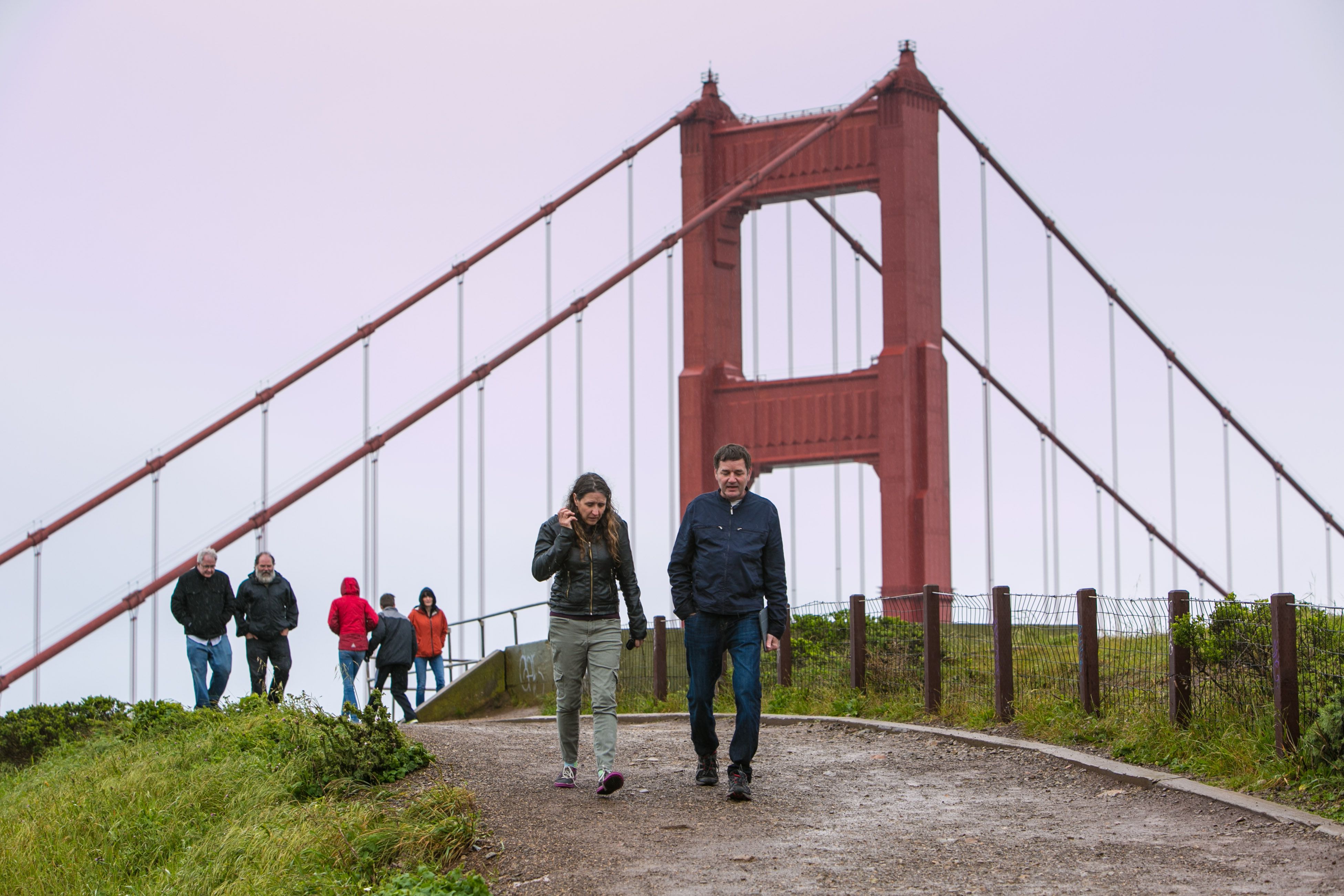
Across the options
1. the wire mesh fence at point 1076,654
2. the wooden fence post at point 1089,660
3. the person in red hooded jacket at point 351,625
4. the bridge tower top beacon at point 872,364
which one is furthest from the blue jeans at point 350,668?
the bridge tower top beacon at point 872,364

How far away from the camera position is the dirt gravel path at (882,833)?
19.8 feet

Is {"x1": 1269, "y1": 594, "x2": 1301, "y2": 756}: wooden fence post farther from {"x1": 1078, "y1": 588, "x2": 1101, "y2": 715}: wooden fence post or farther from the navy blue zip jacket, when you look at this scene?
the navy blue zip jacket

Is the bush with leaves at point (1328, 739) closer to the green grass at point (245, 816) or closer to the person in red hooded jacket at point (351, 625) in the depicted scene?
the green grass at point (245, 816)

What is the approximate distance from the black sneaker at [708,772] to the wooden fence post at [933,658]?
3.56 m

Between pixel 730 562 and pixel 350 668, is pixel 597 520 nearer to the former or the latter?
pixel 730 562

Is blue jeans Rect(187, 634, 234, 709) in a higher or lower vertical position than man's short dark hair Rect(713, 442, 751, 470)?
lower

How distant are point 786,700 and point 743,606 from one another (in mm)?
5554

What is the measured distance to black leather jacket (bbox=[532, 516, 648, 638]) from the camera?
7875mm

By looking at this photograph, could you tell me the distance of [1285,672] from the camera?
7.74 m

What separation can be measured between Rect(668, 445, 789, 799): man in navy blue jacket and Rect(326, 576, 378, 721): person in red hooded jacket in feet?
26.2

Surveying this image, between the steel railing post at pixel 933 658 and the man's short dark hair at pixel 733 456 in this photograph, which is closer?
the man's short dark hair at pixel 733 456

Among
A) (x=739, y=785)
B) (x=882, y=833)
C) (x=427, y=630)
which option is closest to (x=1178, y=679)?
(x=882, y=833)

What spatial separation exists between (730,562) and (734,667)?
557 mm

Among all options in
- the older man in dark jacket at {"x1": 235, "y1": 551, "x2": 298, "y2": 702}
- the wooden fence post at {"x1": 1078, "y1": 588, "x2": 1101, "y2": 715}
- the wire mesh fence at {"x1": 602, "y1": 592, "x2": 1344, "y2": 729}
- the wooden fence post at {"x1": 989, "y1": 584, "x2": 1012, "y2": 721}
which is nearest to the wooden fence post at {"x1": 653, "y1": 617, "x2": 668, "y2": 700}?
the wire mesh fence at {"x1": 602, "y1": 592, "x2": 1344, "y2": 729}
